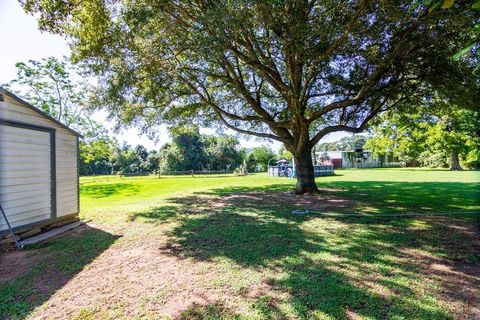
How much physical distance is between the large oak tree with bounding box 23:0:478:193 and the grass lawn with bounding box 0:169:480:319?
4032 mm

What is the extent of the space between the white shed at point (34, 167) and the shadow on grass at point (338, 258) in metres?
2.11

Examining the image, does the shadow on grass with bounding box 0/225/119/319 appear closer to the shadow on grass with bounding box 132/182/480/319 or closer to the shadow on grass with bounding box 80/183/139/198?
the shadow on grass with bounding box 132/182/480/319

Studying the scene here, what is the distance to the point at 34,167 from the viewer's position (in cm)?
573

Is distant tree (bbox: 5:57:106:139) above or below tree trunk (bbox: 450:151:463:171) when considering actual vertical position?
above

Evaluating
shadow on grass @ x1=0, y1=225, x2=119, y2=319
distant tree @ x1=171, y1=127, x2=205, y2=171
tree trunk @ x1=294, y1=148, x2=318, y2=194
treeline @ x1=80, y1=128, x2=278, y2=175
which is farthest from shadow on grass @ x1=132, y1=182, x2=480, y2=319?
distant tree @ x1=171, y1=127, x2=205, y2=171

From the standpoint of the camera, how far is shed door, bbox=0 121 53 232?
5.02 m

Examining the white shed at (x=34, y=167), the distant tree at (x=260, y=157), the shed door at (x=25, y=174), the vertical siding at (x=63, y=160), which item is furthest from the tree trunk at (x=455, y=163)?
the shed door at (x=25, y=174)

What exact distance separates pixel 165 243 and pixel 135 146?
164 ft

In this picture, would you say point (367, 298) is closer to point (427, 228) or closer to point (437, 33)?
point (427, 228)

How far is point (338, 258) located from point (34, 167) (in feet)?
20.0

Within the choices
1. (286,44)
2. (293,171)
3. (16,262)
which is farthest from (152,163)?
(16,262)

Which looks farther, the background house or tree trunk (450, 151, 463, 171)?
the background house

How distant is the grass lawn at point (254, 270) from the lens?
9.26 ft

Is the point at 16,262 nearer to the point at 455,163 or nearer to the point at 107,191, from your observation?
the point at 107,191
